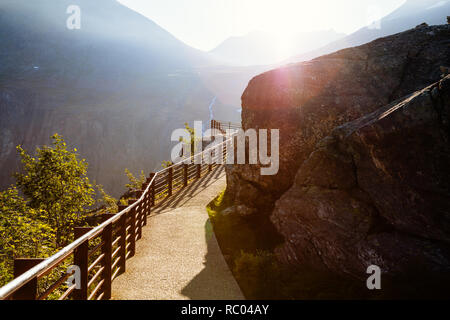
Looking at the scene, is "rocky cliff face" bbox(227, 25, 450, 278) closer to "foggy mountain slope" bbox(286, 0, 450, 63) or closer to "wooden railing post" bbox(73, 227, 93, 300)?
"wooden railing post" bbox(73, 227, 93, 300)

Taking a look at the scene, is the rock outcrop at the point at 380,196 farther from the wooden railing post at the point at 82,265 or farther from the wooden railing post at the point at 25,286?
the wooden railing post at the point at 25,286

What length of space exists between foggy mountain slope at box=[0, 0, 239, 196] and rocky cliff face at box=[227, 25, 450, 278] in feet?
241

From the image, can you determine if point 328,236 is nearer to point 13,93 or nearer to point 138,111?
point 138,111

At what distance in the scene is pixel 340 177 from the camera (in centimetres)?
476

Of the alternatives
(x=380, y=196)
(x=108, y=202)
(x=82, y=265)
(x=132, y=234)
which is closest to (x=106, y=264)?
(x=82, y=265)

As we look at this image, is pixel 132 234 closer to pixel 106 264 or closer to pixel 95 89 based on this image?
pixel 106 264

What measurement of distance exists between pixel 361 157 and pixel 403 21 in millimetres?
197081

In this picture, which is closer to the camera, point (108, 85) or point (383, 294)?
point (383, 294)

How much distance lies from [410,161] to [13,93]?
409ft

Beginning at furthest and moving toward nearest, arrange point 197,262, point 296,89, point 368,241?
point 296,89
point 197,262
point 368,241

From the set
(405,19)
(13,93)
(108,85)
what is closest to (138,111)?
(108,85)

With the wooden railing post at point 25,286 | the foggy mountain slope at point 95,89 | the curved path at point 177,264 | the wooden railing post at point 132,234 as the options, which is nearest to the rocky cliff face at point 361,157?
the curved path at point 177,264

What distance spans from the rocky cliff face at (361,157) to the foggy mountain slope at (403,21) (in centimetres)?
12808
